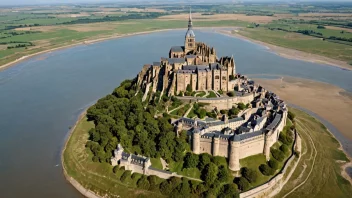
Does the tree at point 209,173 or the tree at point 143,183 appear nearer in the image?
the tree at point 209,173

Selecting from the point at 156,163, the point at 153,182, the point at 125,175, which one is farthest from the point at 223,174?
the point at 125,175

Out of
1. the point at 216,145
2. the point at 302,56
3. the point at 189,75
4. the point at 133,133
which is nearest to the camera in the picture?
the point at 216,145

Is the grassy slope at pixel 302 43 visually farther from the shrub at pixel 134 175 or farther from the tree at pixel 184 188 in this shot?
the shrub at pixel 134 175

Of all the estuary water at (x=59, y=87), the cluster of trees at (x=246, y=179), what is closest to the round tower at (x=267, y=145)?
the cluster of trees at (x=246, y=179)

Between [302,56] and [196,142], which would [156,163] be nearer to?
[196,142]

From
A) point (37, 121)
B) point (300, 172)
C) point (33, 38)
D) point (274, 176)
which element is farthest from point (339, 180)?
point (33, 38)

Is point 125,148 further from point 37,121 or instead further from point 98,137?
point 37,121

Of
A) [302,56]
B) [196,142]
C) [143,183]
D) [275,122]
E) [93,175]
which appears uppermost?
[275,122]
